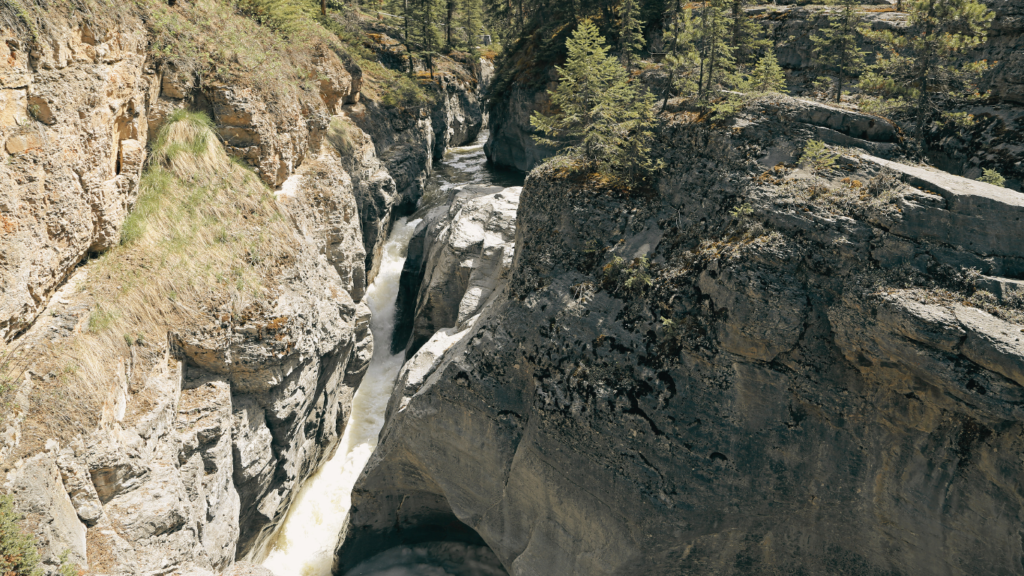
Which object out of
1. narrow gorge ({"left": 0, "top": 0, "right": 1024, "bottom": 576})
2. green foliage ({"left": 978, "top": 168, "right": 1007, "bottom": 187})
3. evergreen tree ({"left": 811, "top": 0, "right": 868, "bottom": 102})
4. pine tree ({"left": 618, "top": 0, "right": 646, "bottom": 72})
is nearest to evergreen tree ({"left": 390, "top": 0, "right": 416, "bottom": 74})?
pine tree ({"left": 618, "top": 0, "right": 646, "bottom": 72})

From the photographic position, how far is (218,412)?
39.1ft

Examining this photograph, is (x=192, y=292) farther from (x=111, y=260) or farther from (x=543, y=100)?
(x=543, y=100)

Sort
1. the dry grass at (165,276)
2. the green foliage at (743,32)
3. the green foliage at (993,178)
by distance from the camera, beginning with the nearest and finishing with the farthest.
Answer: the dry grass at (165,276) → the green foliage at (993,178) → the green foliage at (743,32)

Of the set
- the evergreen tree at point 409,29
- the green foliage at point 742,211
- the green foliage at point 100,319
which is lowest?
the green foliage at point 100,319

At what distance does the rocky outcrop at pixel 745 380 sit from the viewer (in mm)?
7820

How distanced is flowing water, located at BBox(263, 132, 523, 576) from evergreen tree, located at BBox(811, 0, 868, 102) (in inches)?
828

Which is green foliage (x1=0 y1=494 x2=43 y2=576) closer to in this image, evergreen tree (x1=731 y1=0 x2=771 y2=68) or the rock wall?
the rock wall

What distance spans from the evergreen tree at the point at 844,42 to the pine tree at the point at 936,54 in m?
7.40

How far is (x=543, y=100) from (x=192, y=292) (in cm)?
2993

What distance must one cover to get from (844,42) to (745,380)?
17.0 meters

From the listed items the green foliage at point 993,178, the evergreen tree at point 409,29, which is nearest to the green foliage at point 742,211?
the green foliage at point 993,178

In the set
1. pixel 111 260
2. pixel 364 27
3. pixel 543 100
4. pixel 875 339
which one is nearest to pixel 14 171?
pixel 111 260

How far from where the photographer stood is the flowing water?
48.3ft

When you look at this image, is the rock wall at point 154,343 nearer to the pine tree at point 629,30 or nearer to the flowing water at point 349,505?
the flowing water at point 349,505
